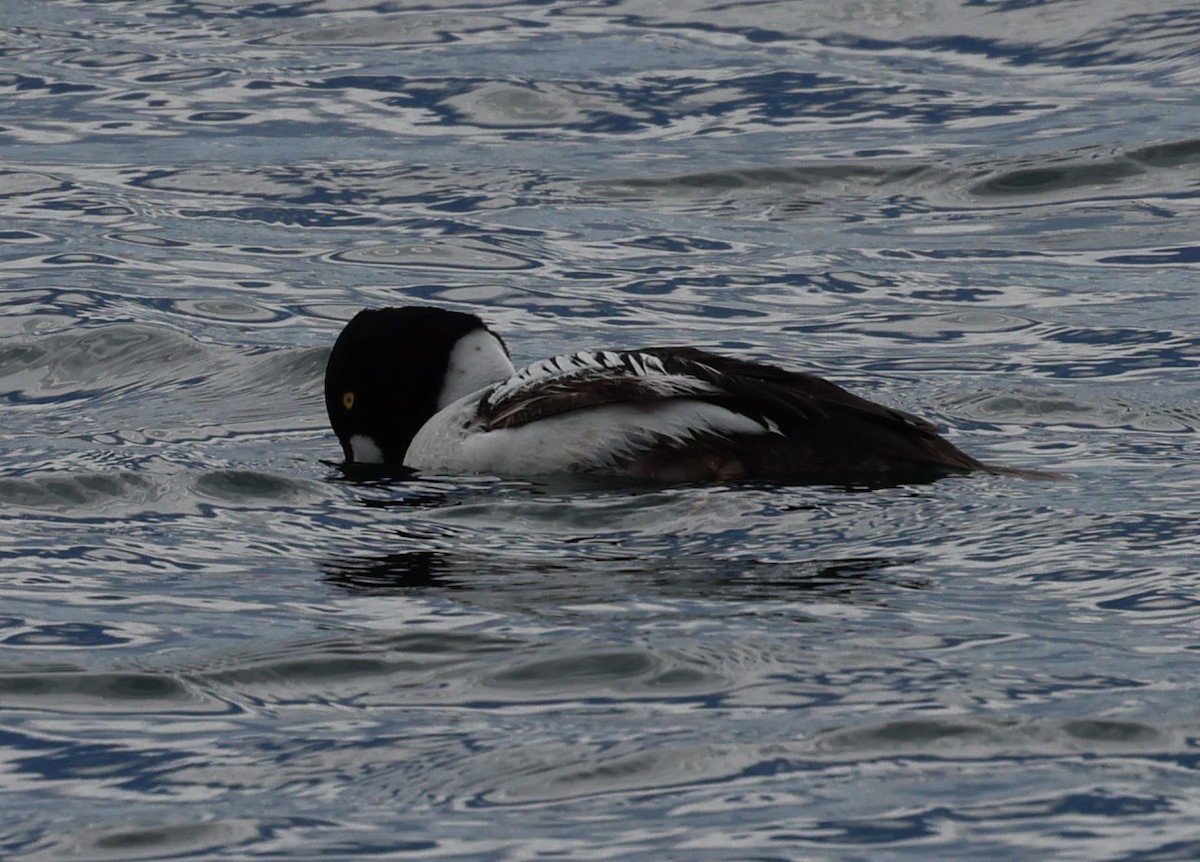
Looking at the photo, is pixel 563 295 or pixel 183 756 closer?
pixel 183 756

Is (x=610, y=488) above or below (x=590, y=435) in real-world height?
below

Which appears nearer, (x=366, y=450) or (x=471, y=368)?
(x=366, y=450)

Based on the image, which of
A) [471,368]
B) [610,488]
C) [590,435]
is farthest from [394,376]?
[610,488]

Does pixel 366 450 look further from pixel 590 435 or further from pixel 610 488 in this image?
pixel 610 488

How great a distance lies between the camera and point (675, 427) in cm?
880

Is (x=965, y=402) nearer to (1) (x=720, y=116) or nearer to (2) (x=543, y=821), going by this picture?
(2) (x=543, y=821)

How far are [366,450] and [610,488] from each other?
1.38 m

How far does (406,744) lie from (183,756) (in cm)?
55

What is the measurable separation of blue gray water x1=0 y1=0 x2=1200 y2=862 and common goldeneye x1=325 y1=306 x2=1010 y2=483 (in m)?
0.17

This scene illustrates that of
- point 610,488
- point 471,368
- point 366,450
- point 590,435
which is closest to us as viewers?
point 610,488

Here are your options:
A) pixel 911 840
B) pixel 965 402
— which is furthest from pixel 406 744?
pixel 965 402

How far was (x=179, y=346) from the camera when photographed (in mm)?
12164

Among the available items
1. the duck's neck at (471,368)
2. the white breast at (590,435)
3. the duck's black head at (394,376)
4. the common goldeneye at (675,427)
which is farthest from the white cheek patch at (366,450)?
the white breast at (590,435)

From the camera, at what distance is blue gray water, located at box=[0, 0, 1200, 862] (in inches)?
231
